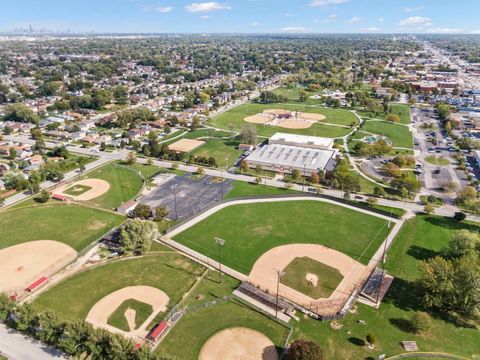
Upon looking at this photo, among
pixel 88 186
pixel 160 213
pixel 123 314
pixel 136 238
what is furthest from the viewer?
pixel 88 186

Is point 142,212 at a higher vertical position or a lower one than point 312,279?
higher

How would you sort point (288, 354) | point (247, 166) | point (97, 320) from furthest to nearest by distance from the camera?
1. point (247, 166)
2. point (97, 320)
3. point (288, 354)

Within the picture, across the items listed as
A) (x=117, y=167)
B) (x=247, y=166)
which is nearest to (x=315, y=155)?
(x=247, y=166)

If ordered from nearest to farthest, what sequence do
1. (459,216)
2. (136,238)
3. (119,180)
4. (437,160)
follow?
1. (136,238)
2. (459,216)
3. (119,180)
4. (437,160)

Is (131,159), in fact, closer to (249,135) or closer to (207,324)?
(249,135)

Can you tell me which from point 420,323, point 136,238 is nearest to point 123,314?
point 136,238

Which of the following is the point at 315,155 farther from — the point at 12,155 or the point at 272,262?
the point at 12,155

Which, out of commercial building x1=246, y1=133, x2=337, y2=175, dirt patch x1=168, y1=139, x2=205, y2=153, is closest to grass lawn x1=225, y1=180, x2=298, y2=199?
commercial building x1=246, y1=133, x2=337, y2=175
